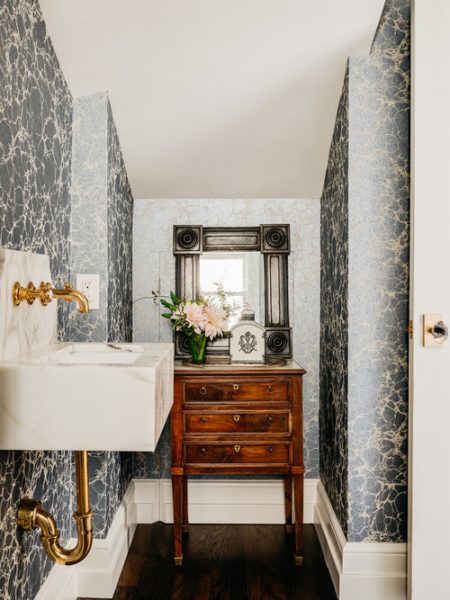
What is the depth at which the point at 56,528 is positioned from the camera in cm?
132

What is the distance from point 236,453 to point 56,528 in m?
1.00

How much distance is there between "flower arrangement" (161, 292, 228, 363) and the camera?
7.60 ft

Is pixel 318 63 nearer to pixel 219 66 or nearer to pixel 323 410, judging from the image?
pixel 219 66

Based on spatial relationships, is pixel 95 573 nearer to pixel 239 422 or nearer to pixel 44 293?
pixel 239 422

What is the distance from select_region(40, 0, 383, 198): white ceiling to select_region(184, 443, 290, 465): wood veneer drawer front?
1.33 meters

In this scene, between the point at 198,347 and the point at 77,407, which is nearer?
the point at 77,407

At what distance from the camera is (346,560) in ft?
6.14

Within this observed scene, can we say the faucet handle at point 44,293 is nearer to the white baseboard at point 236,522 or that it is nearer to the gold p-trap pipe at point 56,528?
the gold p-trap pipe at point 56,528

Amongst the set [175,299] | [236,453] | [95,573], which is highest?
[175,299]

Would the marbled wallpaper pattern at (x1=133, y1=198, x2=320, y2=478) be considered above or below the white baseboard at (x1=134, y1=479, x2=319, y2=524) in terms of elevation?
above

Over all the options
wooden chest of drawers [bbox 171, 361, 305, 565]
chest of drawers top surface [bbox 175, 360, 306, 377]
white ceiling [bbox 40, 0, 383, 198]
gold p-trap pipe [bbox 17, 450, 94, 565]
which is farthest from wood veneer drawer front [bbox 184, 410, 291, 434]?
white ceiling [bbox 40, 0, 383, 198]
